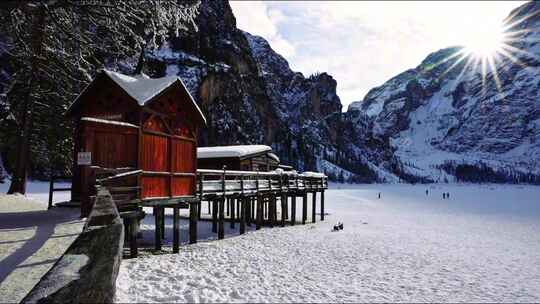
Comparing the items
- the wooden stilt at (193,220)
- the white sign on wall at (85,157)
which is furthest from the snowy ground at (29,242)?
the wooden stilt at (193,220)

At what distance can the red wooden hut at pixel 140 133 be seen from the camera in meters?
10.5

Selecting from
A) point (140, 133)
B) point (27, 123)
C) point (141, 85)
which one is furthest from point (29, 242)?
point (27, 123)

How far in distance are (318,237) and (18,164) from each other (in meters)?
14.9

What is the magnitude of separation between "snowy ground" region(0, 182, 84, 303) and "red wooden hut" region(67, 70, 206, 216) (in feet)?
3.02

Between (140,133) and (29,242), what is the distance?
440 cm

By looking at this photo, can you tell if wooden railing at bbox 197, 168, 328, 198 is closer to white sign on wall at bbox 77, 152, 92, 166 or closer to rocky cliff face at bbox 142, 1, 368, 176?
white sign on wall at bbox 77, 152, 92, 166

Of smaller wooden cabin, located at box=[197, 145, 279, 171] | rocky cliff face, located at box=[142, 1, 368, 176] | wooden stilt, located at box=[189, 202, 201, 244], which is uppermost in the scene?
rocky cliff face, located at box=[142, 1, 368, 176]

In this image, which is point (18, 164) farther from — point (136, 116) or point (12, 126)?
point (136, 116)

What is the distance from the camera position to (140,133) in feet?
38.9

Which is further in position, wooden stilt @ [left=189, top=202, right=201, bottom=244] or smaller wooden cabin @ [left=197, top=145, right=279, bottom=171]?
smaller wooden cabin @ [left=197, top=145, right=279, bottom=171]

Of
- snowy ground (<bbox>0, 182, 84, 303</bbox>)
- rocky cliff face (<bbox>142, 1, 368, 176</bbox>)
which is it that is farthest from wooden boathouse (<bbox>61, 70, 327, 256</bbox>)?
rocky cliff face (<bbox>142, 1, 368, 176</bbox>)

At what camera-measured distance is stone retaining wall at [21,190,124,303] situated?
16.5 ft

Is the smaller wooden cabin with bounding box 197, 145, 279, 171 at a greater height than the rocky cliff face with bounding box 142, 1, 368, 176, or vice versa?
the rocky cliff face with bounding box 142, 1, 368, 176

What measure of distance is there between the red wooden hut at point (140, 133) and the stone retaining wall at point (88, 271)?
11.3 ft
